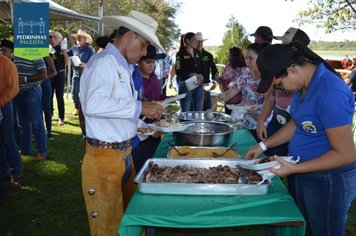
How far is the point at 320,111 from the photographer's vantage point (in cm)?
142

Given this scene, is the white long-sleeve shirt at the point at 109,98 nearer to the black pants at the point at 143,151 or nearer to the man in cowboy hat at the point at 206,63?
the black pants at the point at 143,151

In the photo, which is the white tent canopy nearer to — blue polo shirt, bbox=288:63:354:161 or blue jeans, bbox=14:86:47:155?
blue jeans, bbox=14:86:47:155

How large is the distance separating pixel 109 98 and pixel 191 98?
3.96 meters

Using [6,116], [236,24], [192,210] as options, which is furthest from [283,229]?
[236,24]

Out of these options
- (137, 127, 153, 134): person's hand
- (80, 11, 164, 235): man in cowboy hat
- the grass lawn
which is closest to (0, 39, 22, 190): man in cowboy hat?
the grass lawn

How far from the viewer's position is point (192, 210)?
1405 mm

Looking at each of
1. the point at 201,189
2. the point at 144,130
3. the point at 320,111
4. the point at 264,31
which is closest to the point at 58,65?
the point at 264,31

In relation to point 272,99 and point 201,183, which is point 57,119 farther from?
point 201,183

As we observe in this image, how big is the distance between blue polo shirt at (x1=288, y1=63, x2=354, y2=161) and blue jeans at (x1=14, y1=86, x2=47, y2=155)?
A: 3.14m

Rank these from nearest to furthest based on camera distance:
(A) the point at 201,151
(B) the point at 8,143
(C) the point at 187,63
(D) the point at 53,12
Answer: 1. (A) the point at 201,151
2. (B) the point at 8,143
3. (C) the point at 187,63
4. (D) the point at 53,12

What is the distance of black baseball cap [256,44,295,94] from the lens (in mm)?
1420

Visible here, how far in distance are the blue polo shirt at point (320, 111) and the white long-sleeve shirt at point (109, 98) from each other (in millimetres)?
732

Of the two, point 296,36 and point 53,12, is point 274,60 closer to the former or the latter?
point 296,36

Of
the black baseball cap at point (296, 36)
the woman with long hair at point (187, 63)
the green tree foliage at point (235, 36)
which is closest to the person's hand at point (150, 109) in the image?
the black baseball cap at point (296, 36)
